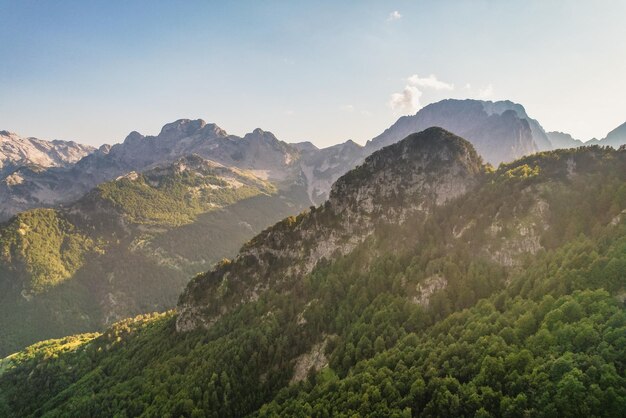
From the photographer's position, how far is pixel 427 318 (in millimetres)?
137500

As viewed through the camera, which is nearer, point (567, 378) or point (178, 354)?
point (567, 378)

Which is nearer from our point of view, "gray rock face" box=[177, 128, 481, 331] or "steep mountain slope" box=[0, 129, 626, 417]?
"steep mountain slope" box=[0, 129, 626, 417]

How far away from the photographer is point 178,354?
17700 cm

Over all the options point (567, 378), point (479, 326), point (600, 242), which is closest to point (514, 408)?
point (567, 378)

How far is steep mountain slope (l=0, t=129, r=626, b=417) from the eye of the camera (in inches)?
3599

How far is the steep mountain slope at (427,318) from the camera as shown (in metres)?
91.4

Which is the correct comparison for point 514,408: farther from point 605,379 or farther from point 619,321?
point 619,321

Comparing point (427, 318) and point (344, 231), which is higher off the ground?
point (344, 231)

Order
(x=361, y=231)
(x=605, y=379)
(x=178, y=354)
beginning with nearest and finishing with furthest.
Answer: (x=605, y=379) → (x=178, y=354) → (x=361, y=231)

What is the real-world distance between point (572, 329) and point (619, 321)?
30.5 ft

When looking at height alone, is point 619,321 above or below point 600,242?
below

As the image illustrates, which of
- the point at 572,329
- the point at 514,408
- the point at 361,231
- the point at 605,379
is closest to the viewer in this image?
the point at 605,379

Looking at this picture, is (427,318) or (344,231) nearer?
(427,318)

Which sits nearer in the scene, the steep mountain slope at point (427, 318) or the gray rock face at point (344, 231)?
the steep mountain slope at point (427, 318)
